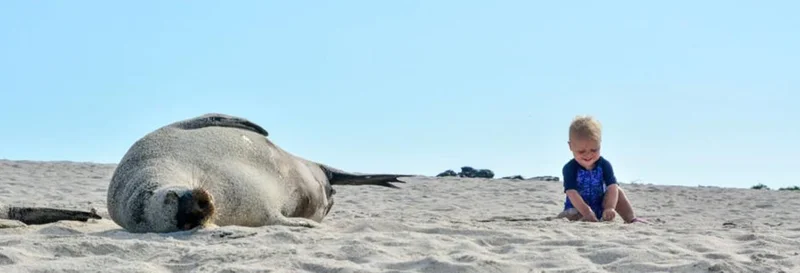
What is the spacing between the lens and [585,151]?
7957mm

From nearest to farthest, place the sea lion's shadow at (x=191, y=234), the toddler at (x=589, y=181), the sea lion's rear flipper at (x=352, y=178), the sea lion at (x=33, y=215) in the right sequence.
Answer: the sea lion's shadow at (x=191, y=234) < the sea lion at (x=33, y=215) < the toddler at (x=589, y=181) < the sea lion's rear flipper at (x=352, y=178)

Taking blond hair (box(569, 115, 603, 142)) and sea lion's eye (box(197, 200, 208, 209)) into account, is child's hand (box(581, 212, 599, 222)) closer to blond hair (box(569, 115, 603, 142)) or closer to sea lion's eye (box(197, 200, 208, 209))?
blond hair (box(569, 115, 603, 142))

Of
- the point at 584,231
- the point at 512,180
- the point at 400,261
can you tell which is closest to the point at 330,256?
the point at 400,261

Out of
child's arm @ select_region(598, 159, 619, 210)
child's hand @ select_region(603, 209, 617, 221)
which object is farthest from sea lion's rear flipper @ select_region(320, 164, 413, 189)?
child's hand @ select_region(603, 209, 617, 221)

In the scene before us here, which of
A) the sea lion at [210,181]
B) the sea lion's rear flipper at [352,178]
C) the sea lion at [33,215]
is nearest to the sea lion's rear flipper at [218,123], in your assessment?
the sea lion at [210,181]

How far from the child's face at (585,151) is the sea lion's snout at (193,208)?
3105mm

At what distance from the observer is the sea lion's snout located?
5.81m

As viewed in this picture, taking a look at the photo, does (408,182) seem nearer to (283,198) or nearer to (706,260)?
(283,198)

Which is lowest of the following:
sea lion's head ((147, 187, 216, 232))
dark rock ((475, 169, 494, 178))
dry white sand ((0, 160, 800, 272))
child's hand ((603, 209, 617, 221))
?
dry white sand ((0, 160, 800, 272))

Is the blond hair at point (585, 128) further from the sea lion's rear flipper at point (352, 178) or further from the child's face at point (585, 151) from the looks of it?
the sea lion's rear flipper at point (352, 178)

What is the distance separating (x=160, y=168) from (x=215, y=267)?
1.79 meters

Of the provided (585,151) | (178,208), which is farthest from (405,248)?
(585,151)

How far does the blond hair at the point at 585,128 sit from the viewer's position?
7805mm

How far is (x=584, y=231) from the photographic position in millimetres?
6656
